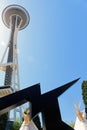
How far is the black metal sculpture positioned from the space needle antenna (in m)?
38.8

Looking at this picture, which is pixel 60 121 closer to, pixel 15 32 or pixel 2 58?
pixel 2 58

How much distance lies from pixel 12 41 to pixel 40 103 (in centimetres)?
5233

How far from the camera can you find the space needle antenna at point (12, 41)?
5238 cm

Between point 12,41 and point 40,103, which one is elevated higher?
point 12,41

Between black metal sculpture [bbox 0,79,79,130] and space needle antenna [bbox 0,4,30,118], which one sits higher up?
space needle antenna [bbox 0,4,30,118]

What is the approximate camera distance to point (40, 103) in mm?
8062

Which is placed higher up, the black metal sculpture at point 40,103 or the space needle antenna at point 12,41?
the space needle antenna at point 12,41

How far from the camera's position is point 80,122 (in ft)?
51.6

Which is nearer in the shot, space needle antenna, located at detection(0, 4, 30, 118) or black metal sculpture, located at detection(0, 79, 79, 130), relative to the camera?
black metal sculpture, located at detection(0, 79, 79, 130)

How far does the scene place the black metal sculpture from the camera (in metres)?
7.62

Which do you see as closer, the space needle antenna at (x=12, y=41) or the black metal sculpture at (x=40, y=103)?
the black metal sculpture at (x=40, y=103)

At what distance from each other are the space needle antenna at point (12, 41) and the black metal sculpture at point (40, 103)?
38845 millimetres

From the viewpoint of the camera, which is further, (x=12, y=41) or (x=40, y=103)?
(x=12, y=41)

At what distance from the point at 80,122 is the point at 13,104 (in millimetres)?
9126
